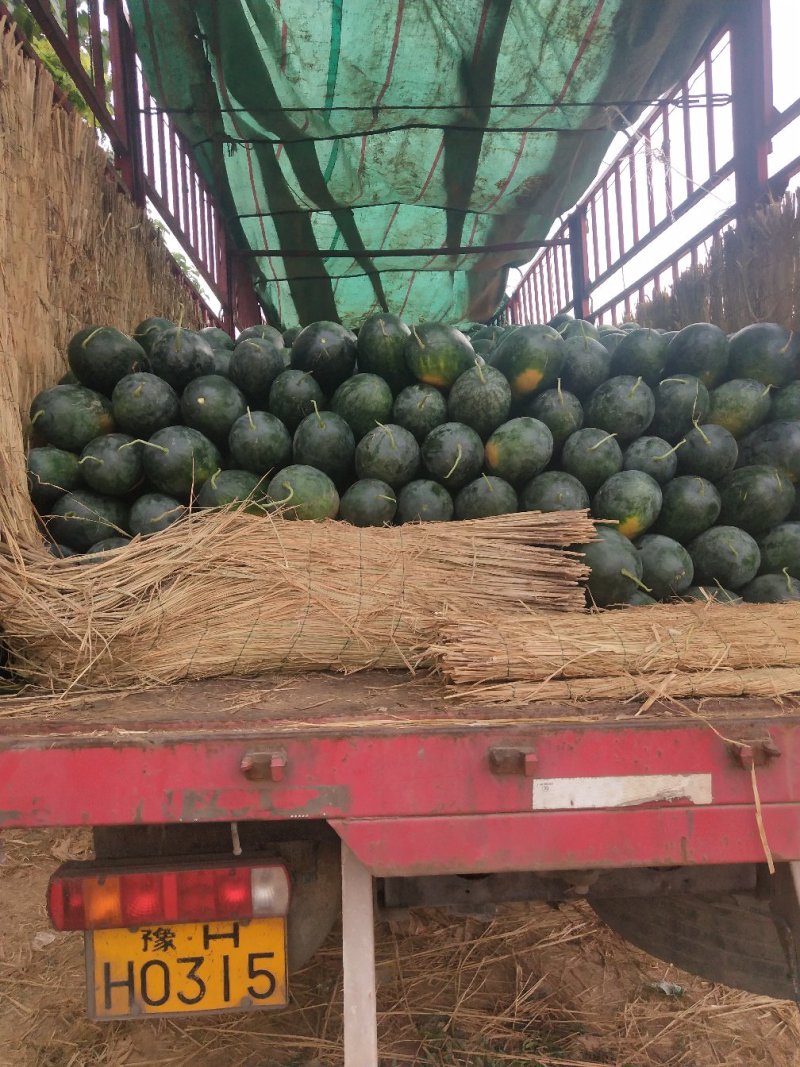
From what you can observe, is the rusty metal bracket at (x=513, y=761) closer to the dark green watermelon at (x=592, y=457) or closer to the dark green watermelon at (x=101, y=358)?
the dark green watermelon at (x=592, y=457)

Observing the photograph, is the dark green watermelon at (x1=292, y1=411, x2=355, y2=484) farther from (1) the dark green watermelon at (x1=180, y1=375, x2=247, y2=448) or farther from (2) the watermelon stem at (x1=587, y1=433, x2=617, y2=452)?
(2) the watermelon stem at (x1=587, y1=433, x2=617, y2=452)

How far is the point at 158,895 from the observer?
133 cm

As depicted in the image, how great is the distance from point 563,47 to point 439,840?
4.33 m

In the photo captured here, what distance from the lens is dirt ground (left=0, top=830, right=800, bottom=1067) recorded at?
6.99ft

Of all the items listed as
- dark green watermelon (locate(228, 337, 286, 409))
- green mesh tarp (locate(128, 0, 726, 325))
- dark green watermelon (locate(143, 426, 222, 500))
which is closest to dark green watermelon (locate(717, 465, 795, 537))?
dark green watermelon (locate(228, 337, 286, 409))

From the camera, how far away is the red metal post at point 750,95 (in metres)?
3.71

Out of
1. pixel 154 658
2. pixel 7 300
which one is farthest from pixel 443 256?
pixel 154 658

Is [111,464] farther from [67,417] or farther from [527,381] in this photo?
[527,381]

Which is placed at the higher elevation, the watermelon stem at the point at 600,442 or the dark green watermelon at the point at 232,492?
the watermelon stem at the point at 600,442

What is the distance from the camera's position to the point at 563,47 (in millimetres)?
3861

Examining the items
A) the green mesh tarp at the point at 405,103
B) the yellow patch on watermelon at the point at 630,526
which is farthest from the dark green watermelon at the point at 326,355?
the green mesh tarp at the point at 405,103

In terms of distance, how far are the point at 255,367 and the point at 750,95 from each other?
3.26m

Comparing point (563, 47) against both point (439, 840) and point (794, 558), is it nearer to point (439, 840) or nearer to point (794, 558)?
point (794, 558)

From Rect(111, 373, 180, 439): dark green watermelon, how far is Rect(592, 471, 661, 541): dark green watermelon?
1818 mm
